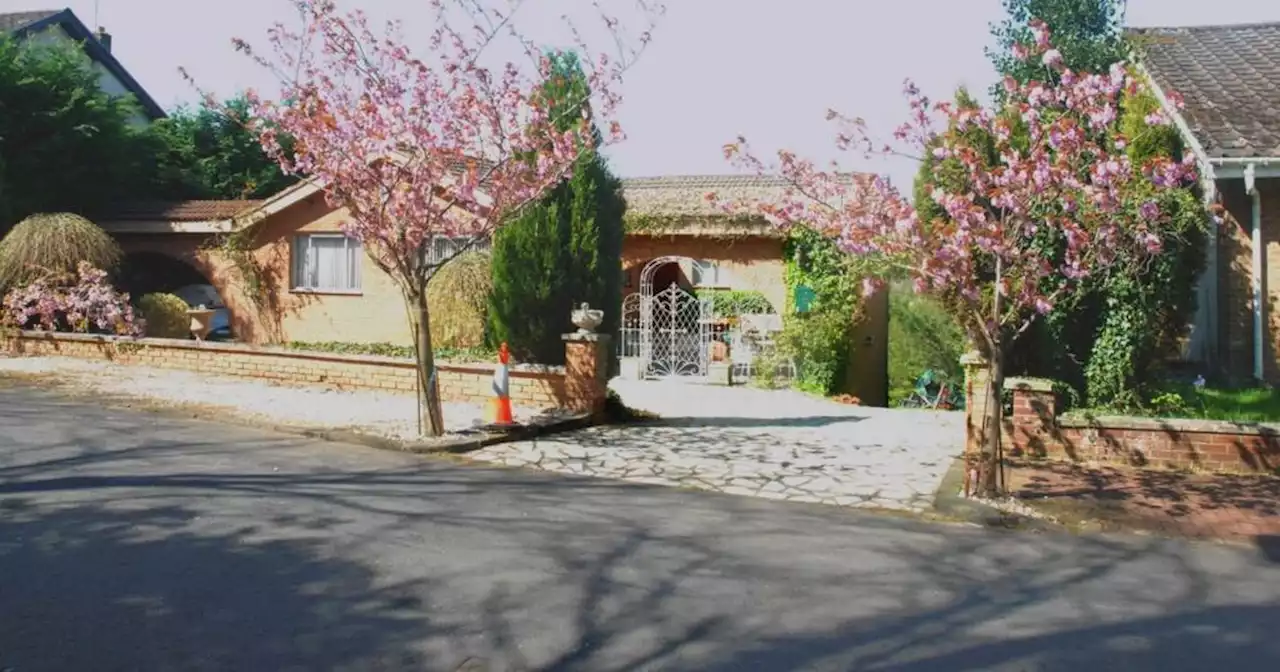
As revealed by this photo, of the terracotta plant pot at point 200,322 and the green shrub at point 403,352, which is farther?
the terracotta plant pot at point 200,322

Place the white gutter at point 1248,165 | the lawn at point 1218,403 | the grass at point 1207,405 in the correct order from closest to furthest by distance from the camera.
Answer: the grass at point 1207,405
the lawn at point 1218,403
the white gutter at point 1248,165

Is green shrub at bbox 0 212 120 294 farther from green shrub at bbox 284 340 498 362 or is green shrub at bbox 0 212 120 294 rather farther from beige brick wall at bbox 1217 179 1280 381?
beige brick wall at bbox 1217 179 1280 381

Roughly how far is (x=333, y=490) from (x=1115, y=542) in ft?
17.8

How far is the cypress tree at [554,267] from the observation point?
45.1 ft

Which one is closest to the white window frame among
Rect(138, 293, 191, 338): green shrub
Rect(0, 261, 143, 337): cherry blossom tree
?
Rect(138, 293, 191, 338): green shrub

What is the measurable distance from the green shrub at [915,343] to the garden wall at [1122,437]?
4.32 meters

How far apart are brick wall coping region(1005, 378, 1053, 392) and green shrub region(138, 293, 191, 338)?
1443 centimetres

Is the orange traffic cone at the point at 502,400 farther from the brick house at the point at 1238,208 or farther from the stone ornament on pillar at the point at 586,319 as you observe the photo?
the brick house at the point at 1238,208

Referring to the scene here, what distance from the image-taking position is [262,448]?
9914 millimetres

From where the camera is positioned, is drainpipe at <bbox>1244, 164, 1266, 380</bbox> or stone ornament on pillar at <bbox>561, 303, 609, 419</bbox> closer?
stone ornament on pillar at <bbox>561, 303, 609, 419</bbox>

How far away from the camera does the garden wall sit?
927 centimetres

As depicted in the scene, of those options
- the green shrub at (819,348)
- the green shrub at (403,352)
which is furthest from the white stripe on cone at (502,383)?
the green shrub at (819,348)

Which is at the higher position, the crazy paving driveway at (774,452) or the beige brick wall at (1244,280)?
the beige brick wall at (1244,280)

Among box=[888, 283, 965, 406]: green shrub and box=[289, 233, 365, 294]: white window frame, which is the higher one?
box=[289, 233, 365, 294]: white window frame
